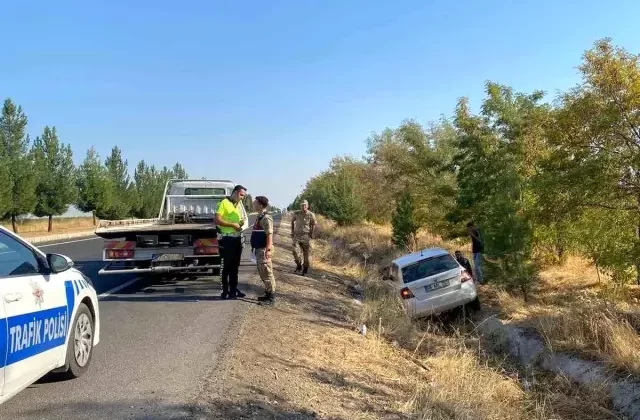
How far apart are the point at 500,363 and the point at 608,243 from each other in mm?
5218

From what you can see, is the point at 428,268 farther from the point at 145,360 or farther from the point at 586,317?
the point at 145,360

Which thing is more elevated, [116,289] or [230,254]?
[230,254]

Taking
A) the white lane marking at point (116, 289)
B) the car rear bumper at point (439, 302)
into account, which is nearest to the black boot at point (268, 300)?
the white lane marking at point (116, 289)

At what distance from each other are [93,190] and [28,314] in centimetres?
5087

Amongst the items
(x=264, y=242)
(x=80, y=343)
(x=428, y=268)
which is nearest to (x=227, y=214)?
(x=264, y=242)

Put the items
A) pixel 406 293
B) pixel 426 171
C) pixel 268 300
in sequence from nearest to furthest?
pixel 268 300
pixel 406 293
pixel 426 171

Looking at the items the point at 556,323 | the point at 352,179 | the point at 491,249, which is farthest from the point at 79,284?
the point at 352,179

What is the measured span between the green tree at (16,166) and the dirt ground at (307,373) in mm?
30540

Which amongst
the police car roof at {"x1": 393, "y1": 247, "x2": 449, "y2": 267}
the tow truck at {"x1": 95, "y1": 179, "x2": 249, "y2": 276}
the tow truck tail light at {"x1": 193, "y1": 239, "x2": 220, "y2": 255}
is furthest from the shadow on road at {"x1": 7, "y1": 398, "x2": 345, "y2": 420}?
the police car roof at {"x1": 393, "y1": 247, "x2": 449, "y2": 267}

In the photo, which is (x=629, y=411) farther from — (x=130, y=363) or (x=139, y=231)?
(x=139, y=231)

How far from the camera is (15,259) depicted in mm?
4293

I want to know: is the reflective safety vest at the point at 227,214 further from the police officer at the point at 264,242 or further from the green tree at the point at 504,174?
the green tree at the point at 504,174

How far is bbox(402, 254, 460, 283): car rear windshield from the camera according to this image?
11.8 meters

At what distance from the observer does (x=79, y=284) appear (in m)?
5.21
